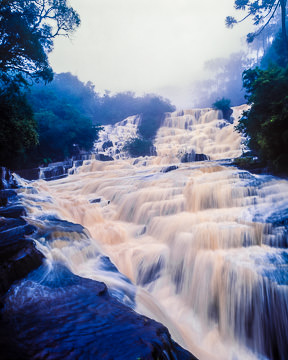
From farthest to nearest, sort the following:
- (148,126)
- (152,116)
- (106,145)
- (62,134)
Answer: (152,116) < (148,126) < (106,145) < (62,134)

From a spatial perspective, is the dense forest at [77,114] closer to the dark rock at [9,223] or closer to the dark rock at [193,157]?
the dark rock at [9,223]

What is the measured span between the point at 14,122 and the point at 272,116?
34.4 feet

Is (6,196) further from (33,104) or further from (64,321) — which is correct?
(33,104)

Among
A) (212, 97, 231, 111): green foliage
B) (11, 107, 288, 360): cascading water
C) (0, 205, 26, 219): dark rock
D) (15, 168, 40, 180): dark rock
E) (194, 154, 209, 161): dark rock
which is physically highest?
(212, 97, 231, 111): green foliage

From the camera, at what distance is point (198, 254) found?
408cm

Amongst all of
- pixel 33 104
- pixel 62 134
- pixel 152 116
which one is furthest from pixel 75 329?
pixel 152 116

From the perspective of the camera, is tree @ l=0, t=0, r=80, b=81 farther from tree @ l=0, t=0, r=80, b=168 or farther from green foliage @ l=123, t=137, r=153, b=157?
green foliage @ l=123, t=137, r=153, b=157

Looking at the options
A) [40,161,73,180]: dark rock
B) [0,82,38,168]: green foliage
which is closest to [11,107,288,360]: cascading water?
[0,82,38,168]: green foliage

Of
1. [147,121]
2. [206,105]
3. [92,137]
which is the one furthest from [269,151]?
[206,105]

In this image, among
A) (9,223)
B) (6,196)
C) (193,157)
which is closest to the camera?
(9,223)

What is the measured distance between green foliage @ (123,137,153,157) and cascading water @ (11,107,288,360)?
1675 cm

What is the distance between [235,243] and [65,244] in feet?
10.4

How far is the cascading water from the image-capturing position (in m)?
2.89

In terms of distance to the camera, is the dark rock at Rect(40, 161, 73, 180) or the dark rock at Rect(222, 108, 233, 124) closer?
the dark rock at Rect(40, 161, 73, 180)
